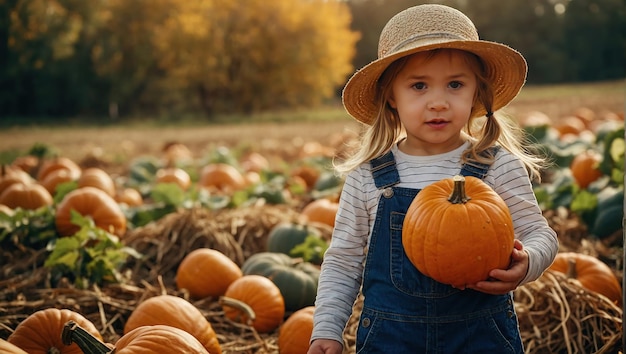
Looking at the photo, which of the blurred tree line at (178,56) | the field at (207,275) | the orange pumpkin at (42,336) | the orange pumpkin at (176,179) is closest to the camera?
the orange pumpkin at (42,336)

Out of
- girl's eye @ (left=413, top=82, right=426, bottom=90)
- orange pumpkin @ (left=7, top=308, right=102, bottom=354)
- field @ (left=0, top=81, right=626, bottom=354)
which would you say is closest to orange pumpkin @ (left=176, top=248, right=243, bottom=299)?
field @ (left=0, top=81, right=626, bottom=354)

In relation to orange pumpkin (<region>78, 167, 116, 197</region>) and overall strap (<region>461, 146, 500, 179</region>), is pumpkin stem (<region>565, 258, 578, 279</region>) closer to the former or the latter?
overall strap (<region>461, 146, 500, 179</region>)

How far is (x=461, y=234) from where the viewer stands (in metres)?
2.21

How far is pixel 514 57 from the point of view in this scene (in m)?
2.59

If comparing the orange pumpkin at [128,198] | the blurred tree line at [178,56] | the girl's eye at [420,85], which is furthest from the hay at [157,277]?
the blurred tree line at [178,56]

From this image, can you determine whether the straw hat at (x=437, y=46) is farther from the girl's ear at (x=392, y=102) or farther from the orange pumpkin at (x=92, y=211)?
the orange pumpkin at (x=92, y=211)

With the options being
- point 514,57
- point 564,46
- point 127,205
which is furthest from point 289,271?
point 564,46

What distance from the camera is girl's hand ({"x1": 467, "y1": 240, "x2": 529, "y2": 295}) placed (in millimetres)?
2221

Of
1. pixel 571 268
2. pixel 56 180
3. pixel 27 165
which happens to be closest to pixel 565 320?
pixel 571 268

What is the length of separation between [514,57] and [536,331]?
1.47 meters

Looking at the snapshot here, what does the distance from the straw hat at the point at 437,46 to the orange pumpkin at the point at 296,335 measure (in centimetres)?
115

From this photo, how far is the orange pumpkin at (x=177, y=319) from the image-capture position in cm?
293

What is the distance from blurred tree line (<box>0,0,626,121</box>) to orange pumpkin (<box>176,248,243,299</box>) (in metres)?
24.4

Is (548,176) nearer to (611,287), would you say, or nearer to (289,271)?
(611,287)
